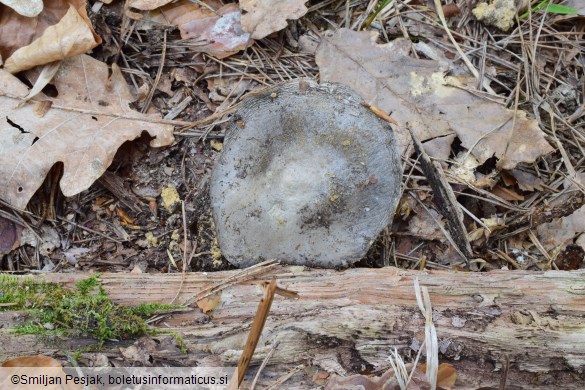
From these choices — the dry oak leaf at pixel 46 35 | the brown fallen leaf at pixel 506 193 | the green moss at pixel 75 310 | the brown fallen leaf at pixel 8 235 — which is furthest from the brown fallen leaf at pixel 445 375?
the dry oak leaf at pixel 46 35

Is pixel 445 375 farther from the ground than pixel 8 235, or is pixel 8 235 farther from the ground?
pixel 445 375

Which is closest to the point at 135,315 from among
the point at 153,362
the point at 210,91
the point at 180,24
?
the point at 153,362

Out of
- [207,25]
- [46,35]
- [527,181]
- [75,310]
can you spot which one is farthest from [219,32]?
[527,181]

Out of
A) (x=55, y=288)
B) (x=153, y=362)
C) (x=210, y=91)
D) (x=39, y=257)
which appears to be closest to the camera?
(x=153, y=362)

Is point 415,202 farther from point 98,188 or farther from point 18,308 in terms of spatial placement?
point 18,308

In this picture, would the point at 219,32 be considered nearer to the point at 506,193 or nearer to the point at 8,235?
the point at 8,235

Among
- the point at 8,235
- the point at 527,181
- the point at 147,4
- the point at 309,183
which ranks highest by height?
the point at 147,4
